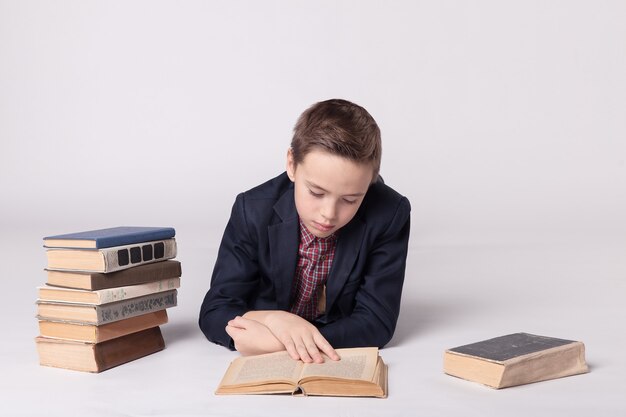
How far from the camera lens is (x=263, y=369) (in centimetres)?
281

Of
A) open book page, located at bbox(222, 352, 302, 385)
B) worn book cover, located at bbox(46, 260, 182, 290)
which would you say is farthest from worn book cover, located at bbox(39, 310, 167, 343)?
open book page, located at bbox(222, 352, 302, 385)

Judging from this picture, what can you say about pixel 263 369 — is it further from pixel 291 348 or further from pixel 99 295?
pixel 99 295

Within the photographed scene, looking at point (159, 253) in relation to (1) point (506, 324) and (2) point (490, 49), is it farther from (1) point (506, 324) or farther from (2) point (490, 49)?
(2) point (490, 49)

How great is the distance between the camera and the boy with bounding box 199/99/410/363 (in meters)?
3.04

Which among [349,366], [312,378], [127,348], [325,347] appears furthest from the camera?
[127,348]

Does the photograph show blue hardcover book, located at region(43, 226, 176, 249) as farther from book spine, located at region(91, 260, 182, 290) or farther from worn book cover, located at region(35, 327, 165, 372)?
worn book cover, located at region(35, 327, 165, 372)

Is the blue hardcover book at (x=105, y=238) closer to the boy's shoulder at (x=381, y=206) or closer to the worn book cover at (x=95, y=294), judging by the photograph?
the worn book cover at (x=95, y=294)

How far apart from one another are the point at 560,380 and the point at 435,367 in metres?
0.42

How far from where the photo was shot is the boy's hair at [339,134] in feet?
9.71

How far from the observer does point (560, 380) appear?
2.85 m

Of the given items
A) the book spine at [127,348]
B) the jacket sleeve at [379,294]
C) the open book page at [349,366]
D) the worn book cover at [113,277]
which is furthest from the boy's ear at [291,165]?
the book spine at [127,348]

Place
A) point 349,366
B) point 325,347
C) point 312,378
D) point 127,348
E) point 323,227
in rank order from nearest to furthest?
point 312,378
point 349,366
point 325,347
point 323,227
point 127,348

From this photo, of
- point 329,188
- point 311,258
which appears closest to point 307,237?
point 311,258

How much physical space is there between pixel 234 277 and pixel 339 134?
764 mm
